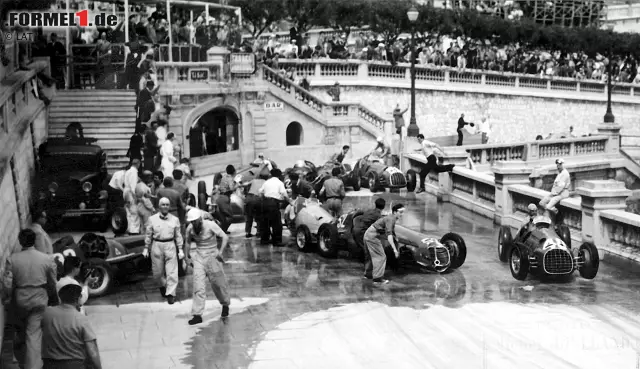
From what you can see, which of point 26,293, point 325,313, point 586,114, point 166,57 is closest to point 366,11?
point 586,114

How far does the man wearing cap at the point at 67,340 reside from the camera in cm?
1083

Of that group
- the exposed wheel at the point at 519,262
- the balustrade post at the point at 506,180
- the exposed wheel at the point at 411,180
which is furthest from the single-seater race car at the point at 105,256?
the exposed wheel at the point at 411,180

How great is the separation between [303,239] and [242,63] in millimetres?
14910

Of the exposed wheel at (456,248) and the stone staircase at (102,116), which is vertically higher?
the stone staircase at (102,116)

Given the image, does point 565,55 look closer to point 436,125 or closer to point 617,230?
point 436,125

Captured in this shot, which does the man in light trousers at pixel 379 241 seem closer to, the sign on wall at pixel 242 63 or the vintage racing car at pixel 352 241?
the vintage racing car at pixel 352 241

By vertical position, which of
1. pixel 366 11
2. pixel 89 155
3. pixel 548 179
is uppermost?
pixel 366 11

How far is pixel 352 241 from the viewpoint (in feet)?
65.9

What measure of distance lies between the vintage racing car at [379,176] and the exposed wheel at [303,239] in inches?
320

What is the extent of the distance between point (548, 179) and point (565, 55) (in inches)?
964

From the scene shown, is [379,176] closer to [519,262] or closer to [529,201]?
[529,201]

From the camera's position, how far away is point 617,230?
2047 centimetres

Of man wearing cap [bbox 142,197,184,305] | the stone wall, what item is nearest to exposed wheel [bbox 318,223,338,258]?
man wearing cap [bbox 142,197,184,305]

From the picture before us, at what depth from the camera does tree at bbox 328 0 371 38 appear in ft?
159
